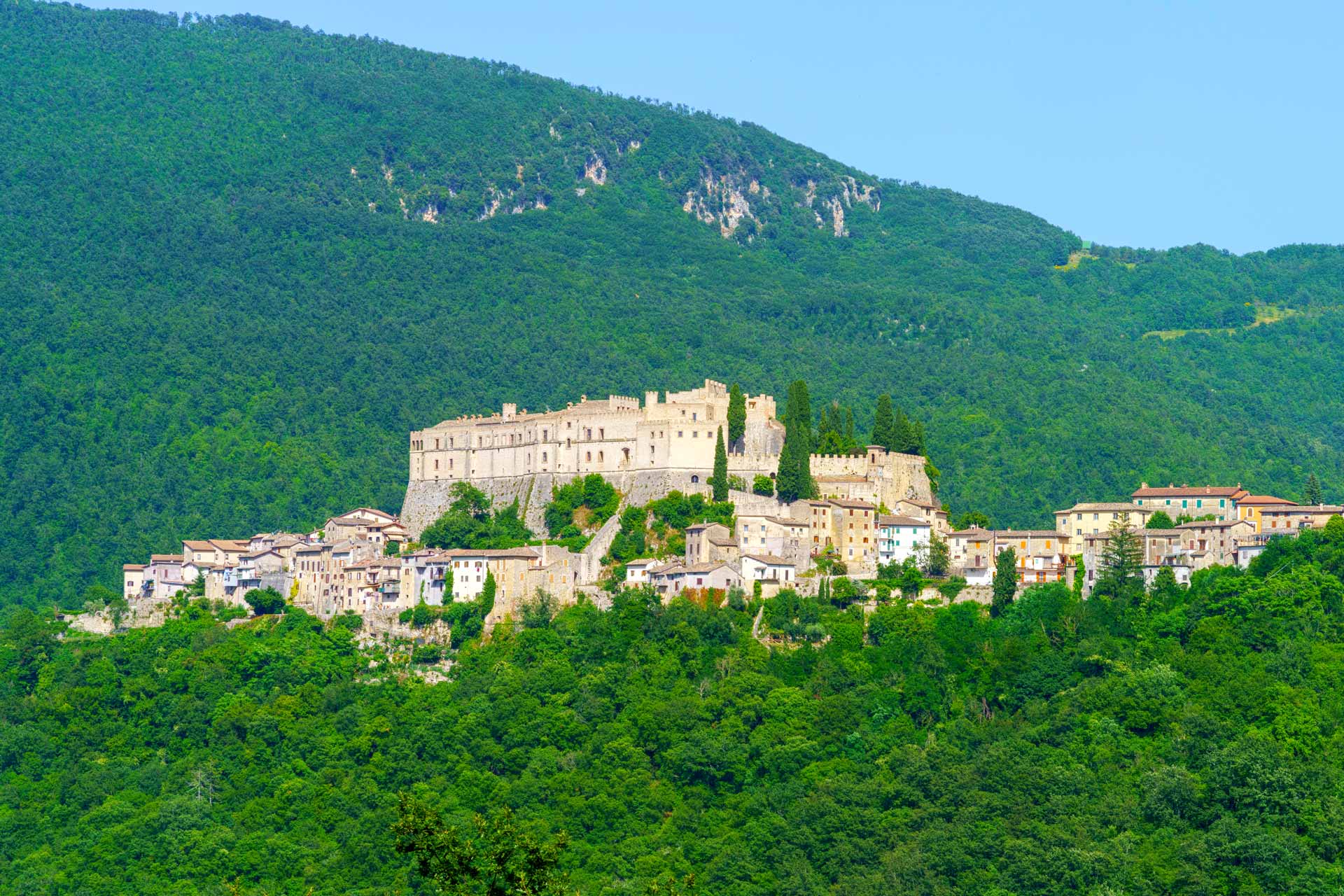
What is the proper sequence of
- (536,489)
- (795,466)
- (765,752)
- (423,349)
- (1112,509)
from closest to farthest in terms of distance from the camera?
1. (765,752)
2. (1112,509)
3. (795,466)
4. (536,489)
5. (423,349)

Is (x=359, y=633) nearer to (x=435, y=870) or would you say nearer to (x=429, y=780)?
(x=429, y=780)

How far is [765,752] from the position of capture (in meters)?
77.1

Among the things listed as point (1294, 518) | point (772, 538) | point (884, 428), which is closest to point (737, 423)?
point (772, 538)

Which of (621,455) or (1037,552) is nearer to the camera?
(1037,552)

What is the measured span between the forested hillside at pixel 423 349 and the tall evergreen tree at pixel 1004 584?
46416mm

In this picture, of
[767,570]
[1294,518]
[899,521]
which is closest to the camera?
[1294,518]

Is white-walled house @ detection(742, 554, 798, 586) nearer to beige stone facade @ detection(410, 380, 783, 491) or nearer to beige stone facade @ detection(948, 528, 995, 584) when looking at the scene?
beige stone facade @ detection(948, 528, 995, 584)

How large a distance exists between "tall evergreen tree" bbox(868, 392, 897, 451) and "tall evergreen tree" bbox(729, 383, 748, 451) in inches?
225

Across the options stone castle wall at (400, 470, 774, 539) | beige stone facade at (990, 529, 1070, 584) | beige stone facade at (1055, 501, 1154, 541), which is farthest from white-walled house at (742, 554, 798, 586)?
beige stone facade at (1055, 501, 1154, 541)

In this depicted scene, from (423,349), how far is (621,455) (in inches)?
2786

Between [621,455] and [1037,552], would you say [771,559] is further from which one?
[621,455]

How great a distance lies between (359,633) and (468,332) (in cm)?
7800

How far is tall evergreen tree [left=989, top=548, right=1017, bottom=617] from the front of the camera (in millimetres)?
80500

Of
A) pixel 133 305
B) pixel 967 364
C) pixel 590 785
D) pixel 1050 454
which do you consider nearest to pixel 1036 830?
pixel 590 785
